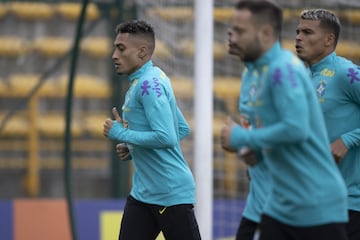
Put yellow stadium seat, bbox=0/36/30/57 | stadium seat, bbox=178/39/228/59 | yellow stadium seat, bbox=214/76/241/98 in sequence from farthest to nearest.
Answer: yellow stadium seat, bbox=0/36/30/57
yellow stadium seat, bbox=214/76/241/98
stadium seat, bbox=178/39/228/59

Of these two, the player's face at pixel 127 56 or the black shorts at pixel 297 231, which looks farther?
the player's face at pixel 127 56

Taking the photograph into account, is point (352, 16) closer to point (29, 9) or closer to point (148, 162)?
point (29, 9)

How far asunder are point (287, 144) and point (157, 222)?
5.93ft

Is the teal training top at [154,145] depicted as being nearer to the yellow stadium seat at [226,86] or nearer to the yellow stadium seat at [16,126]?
the yellow stadium seat at [226,86]

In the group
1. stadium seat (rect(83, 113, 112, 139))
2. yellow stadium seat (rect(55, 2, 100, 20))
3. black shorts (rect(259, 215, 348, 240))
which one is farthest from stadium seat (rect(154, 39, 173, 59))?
black shorts (rect(259, 215, 348, 240))

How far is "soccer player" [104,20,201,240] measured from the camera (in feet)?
18.0

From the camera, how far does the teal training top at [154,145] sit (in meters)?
5.35

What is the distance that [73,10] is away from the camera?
9.80 meters

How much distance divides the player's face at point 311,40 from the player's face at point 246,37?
4.39 ft

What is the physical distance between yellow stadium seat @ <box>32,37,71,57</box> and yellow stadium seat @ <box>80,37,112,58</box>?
0.23 metres

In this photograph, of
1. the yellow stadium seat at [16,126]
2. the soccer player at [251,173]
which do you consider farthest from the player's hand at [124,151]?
the yellow stadium seat at [16,126]

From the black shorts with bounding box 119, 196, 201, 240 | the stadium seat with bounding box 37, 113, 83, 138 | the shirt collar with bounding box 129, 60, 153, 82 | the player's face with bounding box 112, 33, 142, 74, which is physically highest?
the player's face with bounding box 112, 33, 142, 74

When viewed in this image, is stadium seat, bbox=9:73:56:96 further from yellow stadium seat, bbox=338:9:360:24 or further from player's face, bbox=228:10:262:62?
player's face, bbox=228:10:262:62

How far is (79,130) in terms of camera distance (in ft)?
32.6
